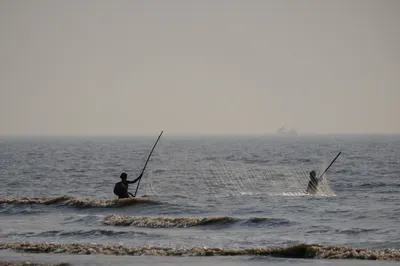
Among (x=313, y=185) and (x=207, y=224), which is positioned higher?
(x=313, y=185)

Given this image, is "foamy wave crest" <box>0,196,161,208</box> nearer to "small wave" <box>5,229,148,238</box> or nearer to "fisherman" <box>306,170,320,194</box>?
"small wave" <box>5,229,148,238</box>

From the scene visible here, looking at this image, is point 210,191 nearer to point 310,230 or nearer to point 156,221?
point 156,221

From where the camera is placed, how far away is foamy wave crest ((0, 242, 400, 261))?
62.1 feet

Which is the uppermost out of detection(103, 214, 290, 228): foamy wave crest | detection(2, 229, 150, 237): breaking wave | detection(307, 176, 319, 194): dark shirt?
detection(307, 176, 319, 194): dark shirt

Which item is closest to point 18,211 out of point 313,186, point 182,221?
point 182,221

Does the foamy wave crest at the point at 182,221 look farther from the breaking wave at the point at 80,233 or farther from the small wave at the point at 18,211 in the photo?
the small wave at the point at 18,211

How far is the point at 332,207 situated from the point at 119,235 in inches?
386

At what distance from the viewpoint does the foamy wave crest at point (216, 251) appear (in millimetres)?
18938

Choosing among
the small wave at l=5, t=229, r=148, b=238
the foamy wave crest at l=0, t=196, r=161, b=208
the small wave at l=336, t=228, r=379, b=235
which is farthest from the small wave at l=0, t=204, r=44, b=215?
the small wave at l=336, t=228, r=379, b=235

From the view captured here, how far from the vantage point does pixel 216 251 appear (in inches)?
774

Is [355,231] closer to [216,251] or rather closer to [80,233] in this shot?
[216,251]

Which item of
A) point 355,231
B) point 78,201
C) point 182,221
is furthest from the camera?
point 78,201

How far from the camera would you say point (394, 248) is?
20.0 meters

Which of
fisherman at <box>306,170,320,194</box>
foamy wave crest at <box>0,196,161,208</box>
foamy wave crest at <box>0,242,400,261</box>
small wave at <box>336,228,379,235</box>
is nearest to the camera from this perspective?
foamy wave crest at <box>0,242,400,261</box>
